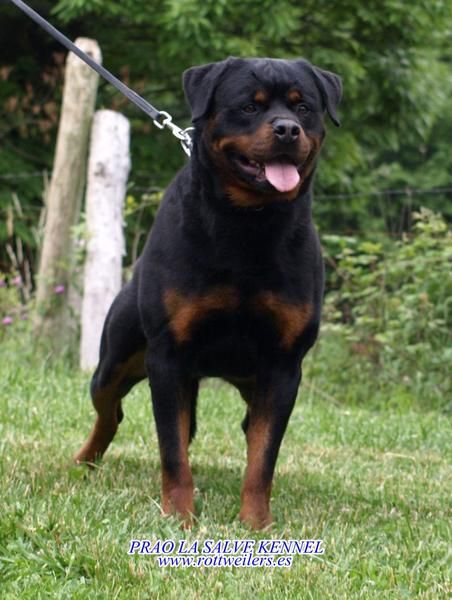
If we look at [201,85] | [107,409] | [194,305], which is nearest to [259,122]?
[201,85]

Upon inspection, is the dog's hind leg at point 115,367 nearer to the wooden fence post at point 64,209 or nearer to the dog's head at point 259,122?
the dog's head at point 259,122

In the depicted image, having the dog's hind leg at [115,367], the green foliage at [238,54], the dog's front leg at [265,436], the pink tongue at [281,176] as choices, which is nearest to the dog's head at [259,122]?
the pink tongue at [281,176]

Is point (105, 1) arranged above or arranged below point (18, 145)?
above

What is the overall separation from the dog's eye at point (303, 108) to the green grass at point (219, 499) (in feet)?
4.82

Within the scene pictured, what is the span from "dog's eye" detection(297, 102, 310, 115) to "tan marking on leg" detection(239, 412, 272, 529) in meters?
1.11

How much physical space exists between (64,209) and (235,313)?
447cm

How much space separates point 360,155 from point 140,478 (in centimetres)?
1163

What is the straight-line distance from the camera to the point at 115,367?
4.78m

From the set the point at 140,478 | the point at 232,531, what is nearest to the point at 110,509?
the point at 232,531

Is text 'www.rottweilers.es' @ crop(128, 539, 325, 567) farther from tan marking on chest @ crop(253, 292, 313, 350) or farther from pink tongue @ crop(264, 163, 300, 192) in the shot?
pink tongue @ crop(264, 163, 300, 192)

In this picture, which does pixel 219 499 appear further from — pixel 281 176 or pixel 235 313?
pixel 281 176

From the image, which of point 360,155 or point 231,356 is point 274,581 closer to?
point 231,356

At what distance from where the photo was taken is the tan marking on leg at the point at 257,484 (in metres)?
4.12

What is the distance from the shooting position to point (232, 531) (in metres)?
3.89
